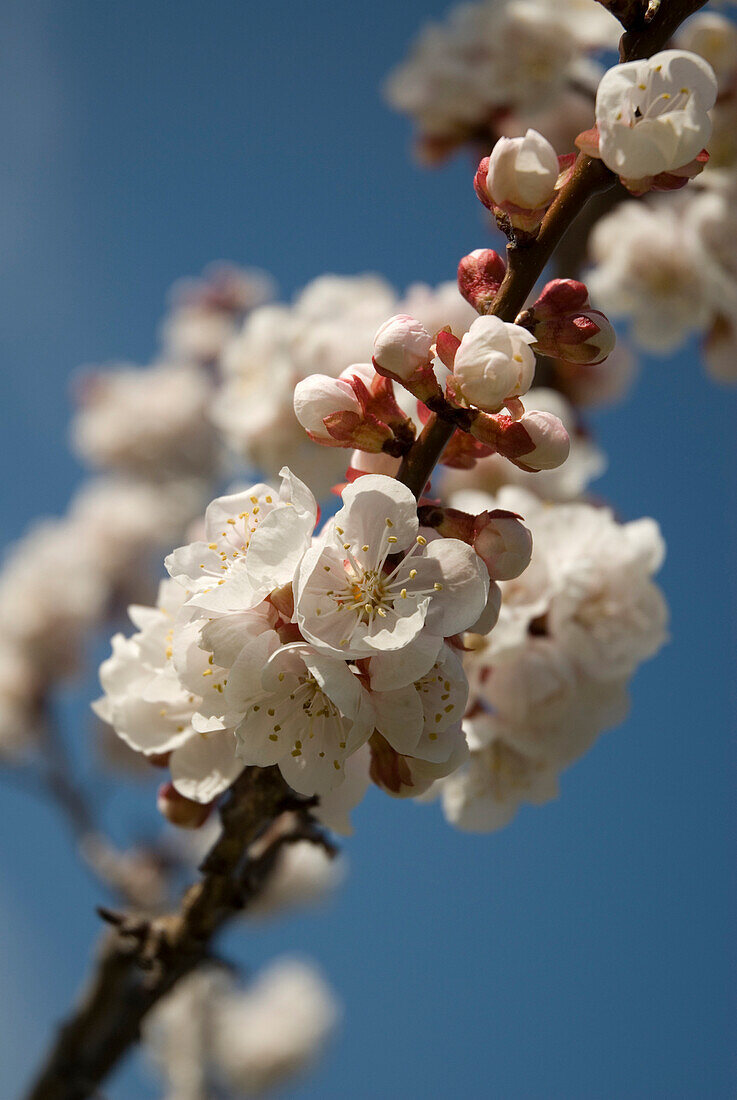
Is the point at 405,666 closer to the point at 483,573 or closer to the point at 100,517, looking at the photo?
the point at 483,573

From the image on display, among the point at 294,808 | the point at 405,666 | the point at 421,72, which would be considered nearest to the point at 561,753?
the point at 294,808

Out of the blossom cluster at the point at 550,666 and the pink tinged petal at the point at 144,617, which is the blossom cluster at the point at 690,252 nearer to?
the blossom cluster at the point at 550,666

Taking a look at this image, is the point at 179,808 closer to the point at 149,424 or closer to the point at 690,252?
the point at 690,252

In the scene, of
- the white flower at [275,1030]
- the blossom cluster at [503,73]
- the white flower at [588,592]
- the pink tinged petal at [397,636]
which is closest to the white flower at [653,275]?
the blossom cluster at [503,73]

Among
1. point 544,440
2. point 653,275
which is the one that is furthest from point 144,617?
point 653,275

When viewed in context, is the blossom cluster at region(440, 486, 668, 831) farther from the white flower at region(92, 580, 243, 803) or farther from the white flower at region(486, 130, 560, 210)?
the white flower at region(486, 130, 560, 210)

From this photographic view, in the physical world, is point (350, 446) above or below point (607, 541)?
below

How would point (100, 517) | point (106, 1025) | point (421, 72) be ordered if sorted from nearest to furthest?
point (106, 1025) < point (421, 72) < point (100, 517)
